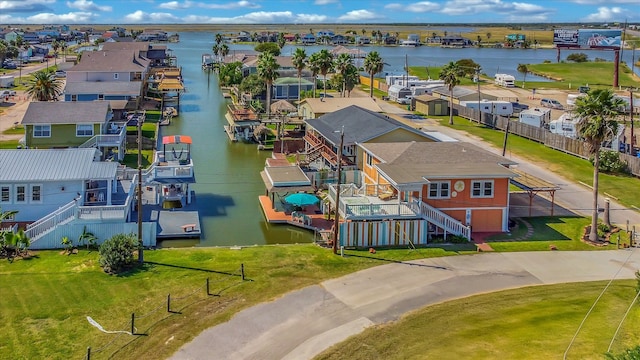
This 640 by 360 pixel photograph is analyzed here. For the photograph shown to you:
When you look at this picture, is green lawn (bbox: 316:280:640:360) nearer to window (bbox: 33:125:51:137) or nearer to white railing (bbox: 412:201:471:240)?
white railing (bbox: 412:201:471:240)

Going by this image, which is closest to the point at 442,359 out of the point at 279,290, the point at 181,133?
the point at 279,290

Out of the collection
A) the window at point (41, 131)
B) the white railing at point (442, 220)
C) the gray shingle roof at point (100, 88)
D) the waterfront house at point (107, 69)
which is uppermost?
the waterfront house at point (107, 69)

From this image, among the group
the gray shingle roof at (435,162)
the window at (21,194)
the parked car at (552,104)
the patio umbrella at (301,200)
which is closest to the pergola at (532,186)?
the gray shingle roof at (435,162)

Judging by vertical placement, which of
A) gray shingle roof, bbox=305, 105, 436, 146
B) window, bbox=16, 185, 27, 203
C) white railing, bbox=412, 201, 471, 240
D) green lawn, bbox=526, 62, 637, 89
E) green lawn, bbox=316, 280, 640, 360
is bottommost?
green lawn, bbox=316, 280, 640, 360

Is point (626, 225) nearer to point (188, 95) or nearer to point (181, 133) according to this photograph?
point (181, 133)

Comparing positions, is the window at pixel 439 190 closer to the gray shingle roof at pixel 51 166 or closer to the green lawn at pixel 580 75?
the gray shingle roof at pixel 51 166

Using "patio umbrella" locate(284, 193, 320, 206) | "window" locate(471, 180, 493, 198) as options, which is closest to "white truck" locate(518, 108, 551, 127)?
"window" locate(471, 180, 493, 198)

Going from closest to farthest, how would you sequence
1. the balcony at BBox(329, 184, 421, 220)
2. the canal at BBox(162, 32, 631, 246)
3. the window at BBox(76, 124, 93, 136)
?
the balcony at BBox(329, 184, 421, 220)
the canal at BBox(162, 32, 631, 246)
the window at BBox(76, 124, 93, 136)
